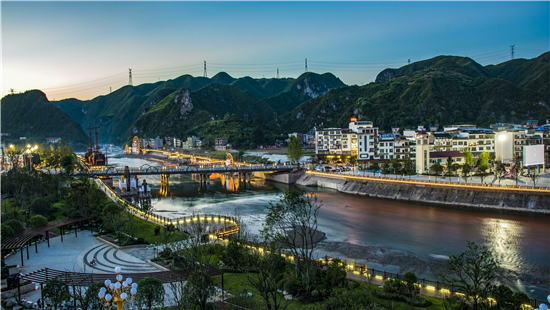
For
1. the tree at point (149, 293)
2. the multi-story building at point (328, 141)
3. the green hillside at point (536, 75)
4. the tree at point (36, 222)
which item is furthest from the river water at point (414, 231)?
the green hillside at point (536, 75)

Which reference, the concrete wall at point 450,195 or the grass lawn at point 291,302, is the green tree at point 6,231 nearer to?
the grass lawn at point 291,302

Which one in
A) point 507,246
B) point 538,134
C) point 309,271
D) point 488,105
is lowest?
point 507,246

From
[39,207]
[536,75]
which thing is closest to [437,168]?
[39,207]

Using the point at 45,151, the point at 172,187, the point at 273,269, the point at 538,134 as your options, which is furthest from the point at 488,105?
the point at 45,151

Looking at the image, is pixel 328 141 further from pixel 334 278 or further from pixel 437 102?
pixel 437 102

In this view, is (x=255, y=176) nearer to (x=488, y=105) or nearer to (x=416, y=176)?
(x=416, y=176)

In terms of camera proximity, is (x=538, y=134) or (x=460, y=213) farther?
(x=538, y=134)
